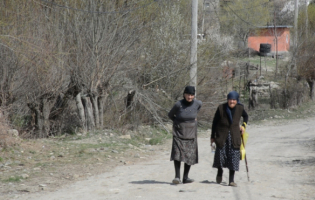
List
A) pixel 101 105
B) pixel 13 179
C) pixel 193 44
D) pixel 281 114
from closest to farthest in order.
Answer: pixel 13 179
pixel 101 105
pixel 193 44
pixel 281 114

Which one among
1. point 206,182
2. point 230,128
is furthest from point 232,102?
point 206,182

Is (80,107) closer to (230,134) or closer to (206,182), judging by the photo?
(206,182)

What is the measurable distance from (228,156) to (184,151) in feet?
2.49

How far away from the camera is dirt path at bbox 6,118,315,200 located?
7.30 metres

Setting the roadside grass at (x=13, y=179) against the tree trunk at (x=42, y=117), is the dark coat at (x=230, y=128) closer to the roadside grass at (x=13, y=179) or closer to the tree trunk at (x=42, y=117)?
the roadside grass at (x=13, y=179)

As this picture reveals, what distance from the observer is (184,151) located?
7906mm

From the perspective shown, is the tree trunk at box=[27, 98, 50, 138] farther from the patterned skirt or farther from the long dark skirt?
the patterned skirt

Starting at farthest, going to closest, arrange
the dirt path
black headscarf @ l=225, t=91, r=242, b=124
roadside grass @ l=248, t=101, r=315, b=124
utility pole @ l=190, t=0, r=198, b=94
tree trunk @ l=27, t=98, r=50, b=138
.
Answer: roadside grass @ l=248, t=101, r=315, b=124
utility pole @ l=190, t=0, r=198, b=94
tree trunk @ l=27, t=98, r=50, b=138
black headscarf @ l=225, t=91, r=242, b=124
the dirt path

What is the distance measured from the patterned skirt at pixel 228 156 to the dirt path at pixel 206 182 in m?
0.37

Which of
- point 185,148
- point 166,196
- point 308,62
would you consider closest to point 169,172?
point 185,148

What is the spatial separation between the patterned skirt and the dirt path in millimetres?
370

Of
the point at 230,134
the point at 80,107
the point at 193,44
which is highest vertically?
the point at 193,44

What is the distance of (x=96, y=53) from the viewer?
15.4 m

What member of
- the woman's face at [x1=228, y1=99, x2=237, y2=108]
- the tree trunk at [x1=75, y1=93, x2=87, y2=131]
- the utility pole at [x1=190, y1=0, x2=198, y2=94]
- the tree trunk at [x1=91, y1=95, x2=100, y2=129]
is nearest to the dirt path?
the woman's face at [x1=228, y1=99, x2=237, y2=108]
